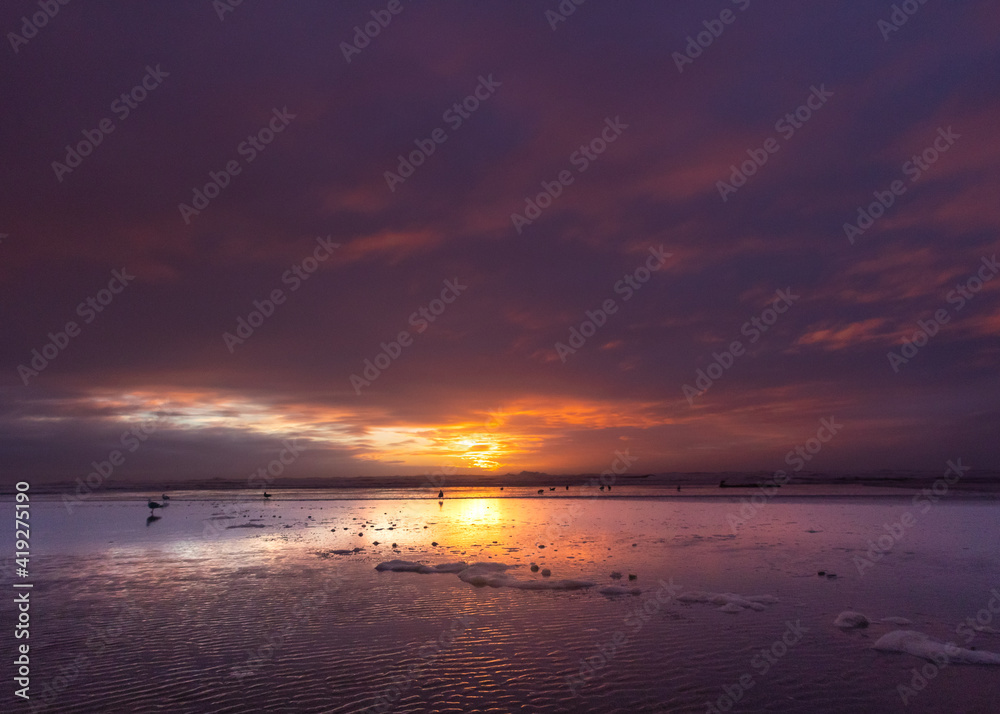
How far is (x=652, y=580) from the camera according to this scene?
17.1 meters

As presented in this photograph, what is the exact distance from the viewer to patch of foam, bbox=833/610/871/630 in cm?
1270

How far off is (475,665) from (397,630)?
2.77 metres

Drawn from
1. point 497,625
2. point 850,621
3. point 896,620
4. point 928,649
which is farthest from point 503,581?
point 928,649

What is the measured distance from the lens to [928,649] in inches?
438

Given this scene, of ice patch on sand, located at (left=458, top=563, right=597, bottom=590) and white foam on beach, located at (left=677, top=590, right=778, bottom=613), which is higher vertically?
ice patch on sand, located at (left=458, top=563, right=597, bottom=590)

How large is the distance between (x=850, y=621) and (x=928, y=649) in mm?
1787

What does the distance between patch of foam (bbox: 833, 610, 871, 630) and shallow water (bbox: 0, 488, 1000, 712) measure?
0.30 metres

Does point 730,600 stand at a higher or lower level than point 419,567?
lower

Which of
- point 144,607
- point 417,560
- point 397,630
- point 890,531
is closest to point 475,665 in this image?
point 397,630

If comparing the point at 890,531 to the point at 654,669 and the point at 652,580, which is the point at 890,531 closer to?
the point at 652,580

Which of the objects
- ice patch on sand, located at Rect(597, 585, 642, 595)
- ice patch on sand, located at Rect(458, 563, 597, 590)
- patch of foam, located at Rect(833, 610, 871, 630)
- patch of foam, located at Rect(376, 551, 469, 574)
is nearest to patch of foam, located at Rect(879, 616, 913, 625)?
patch of foam, located at Rect(833, 610, 871, 630)

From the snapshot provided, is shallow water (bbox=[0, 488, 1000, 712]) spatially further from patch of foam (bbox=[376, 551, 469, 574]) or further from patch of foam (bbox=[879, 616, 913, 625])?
patch of foam (bbox=[376, 551, 469, 574])

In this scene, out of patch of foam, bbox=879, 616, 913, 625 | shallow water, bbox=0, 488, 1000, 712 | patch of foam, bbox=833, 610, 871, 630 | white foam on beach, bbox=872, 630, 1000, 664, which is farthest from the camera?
A: patch of foam, bbox=879, 616, 913, 625

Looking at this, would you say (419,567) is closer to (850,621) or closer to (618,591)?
(618,591)
